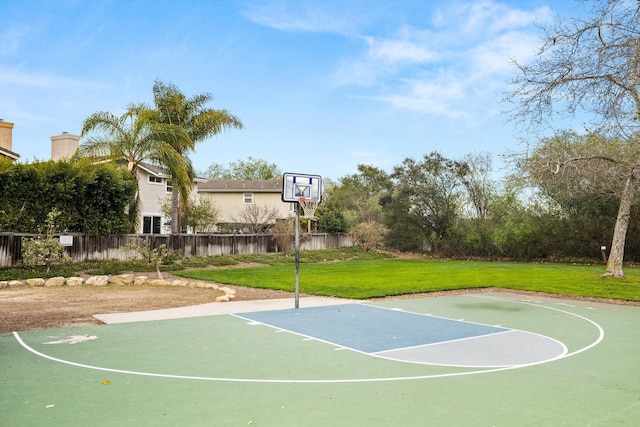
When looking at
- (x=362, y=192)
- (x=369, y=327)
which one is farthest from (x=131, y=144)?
(x=362, y=192)

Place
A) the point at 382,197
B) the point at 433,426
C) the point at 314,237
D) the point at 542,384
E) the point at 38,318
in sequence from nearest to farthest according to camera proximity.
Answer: the point at 433,426 → the point at 542,384 → the point at 38,318 → the point at 314,237 → the point at 382,197

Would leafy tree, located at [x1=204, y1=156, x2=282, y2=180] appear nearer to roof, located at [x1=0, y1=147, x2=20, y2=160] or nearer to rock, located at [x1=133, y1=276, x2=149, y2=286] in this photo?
roof, located at [x1=0, y1=147, x2=20, y2=160]

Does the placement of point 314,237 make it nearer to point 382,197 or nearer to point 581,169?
point 382,197

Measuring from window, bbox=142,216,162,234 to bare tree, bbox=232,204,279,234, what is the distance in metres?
5.43

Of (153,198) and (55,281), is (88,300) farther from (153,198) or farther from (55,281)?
(153,198)

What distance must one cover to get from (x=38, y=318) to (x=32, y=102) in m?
9.22

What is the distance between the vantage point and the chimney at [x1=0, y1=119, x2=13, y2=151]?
27422 mm

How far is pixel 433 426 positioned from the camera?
4.70 metres

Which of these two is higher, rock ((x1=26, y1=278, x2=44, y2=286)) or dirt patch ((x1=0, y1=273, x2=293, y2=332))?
rock ((x1=26, y1=278, x2=44, y2=286))

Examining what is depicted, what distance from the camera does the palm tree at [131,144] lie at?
22422 millimetres

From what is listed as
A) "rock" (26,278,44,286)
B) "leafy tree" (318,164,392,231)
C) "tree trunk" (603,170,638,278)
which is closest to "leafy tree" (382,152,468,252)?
"leafy tree" (318,164,392,231)

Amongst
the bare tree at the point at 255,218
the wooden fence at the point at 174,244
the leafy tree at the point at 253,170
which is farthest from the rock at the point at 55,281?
the leafy tree at the point at 253,170

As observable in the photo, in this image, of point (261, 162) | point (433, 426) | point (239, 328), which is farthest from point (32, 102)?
point (261, 162)

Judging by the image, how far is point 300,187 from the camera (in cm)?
1312
